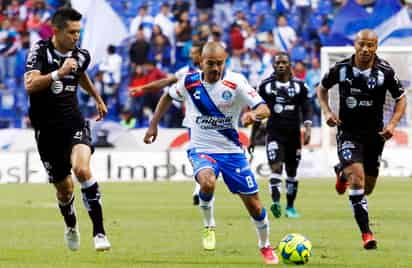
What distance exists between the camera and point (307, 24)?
34.2m

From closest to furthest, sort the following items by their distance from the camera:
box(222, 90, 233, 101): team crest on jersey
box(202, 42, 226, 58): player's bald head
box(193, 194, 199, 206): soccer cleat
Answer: box(202, 42, 226, 58): player's bald head < box(222, 90, 233, 101): team crest on jersey < box(193, 194, 199, 206): soccer cleat

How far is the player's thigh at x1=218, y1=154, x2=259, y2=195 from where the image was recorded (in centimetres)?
1209

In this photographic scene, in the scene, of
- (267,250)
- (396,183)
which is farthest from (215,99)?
(396,183)

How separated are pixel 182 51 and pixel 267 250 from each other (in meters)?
21.9

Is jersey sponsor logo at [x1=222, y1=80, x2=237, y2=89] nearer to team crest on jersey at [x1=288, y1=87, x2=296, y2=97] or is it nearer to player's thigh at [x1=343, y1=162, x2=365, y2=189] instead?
player's thigh at [x1=343, y1=162, x2=365, y2=189]

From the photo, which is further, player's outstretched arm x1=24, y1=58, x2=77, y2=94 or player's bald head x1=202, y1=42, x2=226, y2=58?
player's bald head x1=202, y1=42, x2=226, y2=58

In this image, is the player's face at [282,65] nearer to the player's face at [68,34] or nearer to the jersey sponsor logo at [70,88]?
the jersey sponsor logo at [70,88]

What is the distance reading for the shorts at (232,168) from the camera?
12117mm

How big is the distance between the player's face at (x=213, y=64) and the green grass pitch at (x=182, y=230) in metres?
1.87

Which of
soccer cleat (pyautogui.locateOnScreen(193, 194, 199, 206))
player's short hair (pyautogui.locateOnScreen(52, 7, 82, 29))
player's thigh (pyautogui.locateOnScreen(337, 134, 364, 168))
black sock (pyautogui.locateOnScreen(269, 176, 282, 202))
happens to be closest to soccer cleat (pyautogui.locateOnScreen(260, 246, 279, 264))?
player's thigh (pyautogui.locateOnScreen(337, 134, 364, 168))

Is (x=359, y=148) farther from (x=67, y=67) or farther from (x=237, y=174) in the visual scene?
(x=67, y=67)

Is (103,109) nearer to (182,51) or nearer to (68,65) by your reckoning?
(68,65)

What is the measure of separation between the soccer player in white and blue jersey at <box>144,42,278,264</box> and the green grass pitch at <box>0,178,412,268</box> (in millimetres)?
829

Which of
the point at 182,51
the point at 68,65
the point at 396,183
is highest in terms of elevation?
the point at 68,65
